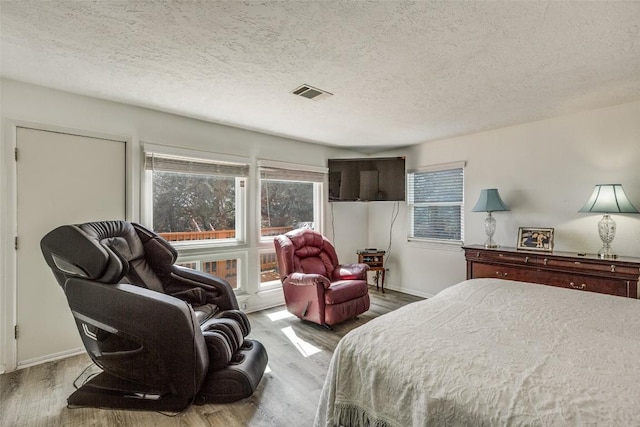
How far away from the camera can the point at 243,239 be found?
3715 millimetres

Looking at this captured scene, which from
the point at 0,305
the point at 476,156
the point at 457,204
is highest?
the point at 476,156

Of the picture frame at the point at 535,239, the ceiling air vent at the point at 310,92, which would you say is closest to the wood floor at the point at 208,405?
the ceiling air vent at the point at 310,92

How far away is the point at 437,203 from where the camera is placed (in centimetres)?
427

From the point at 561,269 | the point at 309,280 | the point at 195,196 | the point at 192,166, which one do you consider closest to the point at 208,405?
the point at 309,280

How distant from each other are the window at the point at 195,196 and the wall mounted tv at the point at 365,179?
146 centimetres

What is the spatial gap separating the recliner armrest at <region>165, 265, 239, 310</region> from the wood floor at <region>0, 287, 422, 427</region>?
64cm

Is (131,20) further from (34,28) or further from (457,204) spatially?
(457,204)

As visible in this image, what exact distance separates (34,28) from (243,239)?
2.56 m

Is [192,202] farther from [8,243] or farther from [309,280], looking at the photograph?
[309,280]

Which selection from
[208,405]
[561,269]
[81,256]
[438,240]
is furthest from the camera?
[438,240]

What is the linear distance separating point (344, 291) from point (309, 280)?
0.40m

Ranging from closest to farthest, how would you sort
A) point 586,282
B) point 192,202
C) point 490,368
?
point 490,368 → point 586,282 → point 192,202

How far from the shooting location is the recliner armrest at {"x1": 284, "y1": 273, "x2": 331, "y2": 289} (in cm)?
303

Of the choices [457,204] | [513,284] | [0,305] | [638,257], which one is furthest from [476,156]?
[0,305]
